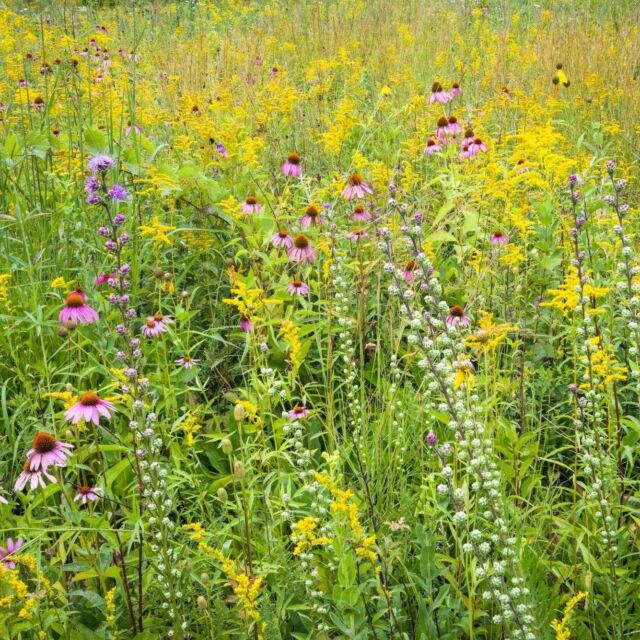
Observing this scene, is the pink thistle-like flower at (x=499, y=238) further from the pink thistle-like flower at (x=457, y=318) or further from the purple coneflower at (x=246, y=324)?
the purple coneflower at (x=246, y=324)

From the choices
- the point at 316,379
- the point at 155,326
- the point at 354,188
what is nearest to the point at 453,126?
the point at 354,188

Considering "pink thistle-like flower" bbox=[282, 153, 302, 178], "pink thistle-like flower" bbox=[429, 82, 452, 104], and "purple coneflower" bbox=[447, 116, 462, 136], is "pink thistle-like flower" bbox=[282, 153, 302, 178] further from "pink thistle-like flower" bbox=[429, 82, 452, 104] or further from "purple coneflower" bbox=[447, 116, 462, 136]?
"pink thistle-like flower" bbox=[429, 82, 452, 104]

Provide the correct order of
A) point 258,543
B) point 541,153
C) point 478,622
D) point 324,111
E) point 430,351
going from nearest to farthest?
point 430,351 → point 478,622 → point 258,543 → point 541,153 → point 324,111

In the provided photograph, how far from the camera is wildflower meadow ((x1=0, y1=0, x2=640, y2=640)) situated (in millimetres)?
1401

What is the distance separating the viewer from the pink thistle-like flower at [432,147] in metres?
3.32

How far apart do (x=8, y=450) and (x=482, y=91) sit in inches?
166

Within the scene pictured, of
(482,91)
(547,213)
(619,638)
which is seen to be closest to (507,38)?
(482,91)

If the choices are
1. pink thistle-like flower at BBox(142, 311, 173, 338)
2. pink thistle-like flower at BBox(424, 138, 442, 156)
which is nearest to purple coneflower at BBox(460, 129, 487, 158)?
pink thistle-like flower at BBox(424, 138, 442, 156)

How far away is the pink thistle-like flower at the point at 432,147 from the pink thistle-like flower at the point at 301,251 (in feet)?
3.74

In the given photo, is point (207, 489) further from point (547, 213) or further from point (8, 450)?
point (547, 213)

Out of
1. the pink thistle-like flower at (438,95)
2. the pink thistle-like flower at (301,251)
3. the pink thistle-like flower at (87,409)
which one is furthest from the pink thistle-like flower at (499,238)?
the pink thistle-like flower at (87,409)

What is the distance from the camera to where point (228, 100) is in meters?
4.05

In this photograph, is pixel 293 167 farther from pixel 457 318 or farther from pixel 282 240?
pixel 457 318

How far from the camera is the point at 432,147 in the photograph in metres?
3.34
